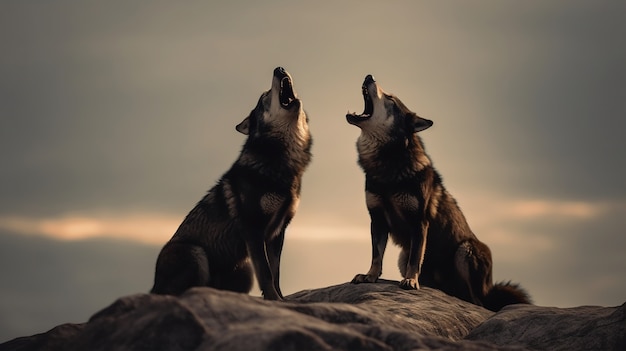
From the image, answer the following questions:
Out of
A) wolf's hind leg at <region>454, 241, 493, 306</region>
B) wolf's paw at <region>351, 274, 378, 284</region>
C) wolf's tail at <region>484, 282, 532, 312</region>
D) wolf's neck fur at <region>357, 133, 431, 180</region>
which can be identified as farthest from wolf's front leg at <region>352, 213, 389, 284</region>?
wolf's tail at <region>484, 282, 532, 312</region>

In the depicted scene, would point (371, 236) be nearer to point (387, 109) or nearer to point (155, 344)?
point (387, 109)

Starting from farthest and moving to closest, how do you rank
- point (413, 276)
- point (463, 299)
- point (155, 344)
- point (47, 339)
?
point (463, 299) < point (413, 276) < point (47, 339) < point (155, 344)

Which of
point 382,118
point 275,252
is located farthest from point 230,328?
point 382,118

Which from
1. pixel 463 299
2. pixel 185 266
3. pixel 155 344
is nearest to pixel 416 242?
pixel 463 299

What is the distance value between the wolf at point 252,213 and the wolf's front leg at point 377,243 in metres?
1.49

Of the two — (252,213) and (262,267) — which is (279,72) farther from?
(262,267)

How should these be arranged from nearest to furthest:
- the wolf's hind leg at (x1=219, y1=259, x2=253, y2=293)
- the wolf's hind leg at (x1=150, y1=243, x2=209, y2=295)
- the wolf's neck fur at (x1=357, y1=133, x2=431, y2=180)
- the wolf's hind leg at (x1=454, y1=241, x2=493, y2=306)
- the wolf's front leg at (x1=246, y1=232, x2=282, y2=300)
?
the wolf's front leg at (x1=246, y1=232, x2=282, y2=300) → the wolf's hind leg at (x1=150, y1=243, x2=209, y2=295) → the wolf's hind leg at (x1=219, y1=259, x2=253, y2=293) → the wolf's neck fur at (x1=357, y1=133, x2=431, y2=180) → the wolf's hind leg at (x1=454, y1=241, x2=493, y2=306)

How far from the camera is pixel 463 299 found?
1391cm

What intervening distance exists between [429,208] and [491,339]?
9.45 feet

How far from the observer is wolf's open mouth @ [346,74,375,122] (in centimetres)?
1366

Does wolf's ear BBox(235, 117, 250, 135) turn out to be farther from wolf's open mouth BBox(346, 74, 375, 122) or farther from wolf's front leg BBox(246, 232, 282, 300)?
wolf's front leg BBox(246, 232, 282, 300)

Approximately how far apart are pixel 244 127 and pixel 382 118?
227cm

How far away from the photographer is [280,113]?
12.8 m

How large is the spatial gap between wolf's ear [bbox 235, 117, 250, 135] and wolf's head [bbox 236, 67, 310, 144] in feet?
0.46
